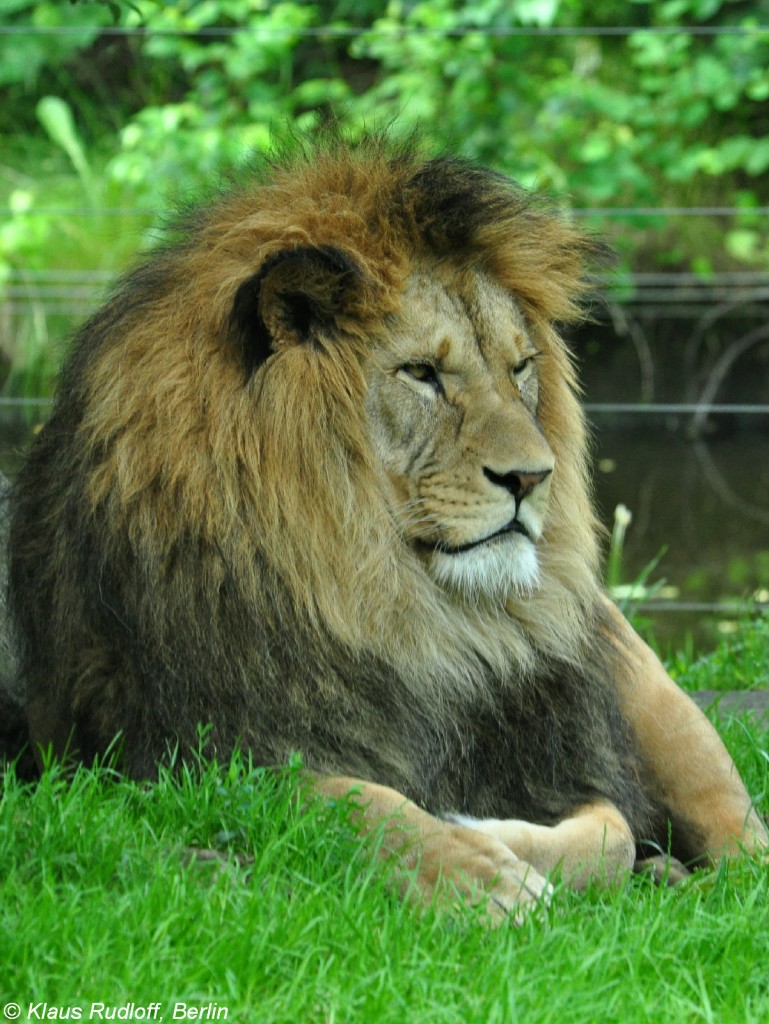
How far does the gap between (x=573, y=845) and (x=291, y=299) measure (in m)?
0.92

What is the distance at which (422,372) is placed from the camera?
241 cm

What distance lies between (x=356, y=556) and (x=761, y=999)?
2.88ft

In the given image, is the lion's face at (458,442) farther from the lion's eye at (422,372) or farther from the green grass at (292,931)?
the green grass at (292,931)

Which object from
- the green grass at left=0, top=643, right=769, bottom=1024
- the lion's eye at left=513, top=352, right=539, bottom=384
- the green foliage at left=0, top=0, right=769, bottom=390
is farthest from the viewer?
the green foliage at left=0, top=0, right=769, bottom=390

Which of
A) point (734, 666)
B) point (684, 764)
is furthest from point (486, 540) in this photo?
point (734, 666)

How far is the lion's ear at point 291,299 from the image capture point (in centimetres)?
234

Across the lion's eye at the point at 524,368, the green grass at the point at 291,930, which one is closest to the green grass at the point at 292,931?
the green grass at the point at 291,930

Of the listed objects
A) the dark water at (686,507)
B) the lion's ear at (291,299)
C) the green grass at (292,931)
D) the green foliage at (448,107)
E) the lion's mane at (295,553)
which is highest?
the green foliage at (448,107)

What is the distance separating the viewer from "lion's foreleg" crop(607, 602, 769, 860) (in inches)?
103

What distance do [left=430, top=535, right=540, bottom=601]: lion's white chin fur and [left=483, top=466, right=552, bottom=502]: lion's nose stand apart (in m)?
0.08

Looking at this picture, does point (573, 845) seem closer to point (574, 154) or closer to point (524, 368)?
point (524, 368)

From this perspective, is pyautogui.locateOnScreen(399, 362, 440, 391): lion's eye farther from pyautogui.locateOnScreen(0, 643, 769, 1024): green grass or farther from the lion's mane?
pyautogui.locateOnScreen(0, 643, 769, 1024): green grass

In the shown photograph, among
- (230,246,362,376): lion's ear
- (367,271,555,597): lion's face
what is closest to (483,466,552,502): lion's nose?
(367,271,555,597): lion's face

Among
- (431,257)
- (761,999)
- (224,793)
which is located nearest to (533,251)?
(431,257)
